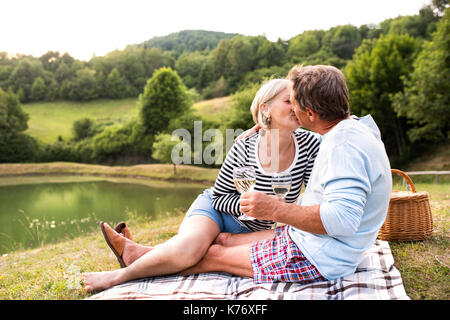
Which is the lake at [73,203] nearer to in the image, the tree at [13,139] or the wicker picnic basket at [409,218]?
the wicker picnic basket at [409,218]

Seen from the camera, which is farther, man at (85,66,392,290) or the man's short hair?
the man's short hair

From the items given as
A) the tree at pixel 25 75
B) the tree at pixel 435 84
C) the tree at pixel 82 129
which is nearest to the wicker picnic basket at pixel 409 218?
the tree at pixel 435 84

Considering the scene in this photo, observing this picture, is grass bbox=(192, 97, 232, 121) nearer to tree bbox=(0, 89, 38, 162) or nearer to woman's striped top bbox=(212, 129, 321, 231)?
tree bbox=(0, 89, 38, 162)

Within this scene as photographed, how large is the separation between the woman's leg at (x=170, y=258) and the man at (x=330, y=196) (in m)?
0.75

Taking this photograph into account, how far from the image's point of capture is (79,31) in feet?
209

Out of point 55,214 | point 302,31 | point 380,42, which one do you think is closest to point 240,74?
point 302,31

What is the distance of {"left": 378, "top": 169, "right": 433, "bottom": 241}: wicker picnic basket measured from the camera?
4020 mm

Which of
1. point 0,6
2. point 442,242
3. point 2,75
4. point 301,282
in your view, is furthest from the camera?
point 2,75

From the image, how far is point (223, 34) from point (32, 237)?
68.2 metres

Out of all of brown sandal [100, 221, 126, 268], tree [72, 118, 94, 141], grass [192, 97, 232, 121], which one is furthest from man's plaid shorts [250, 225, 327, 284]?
tree [72, 118, 94, 141]

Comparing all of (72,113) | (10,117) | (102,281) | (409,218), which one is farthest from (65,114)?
(409,218)

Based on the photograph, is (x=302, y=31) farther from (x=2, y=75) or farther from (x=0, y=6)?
(x=2, y=75)

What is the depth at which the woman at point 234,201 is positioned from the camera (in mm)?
3359

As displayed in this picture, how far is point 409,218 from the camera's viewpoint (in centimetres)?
402
